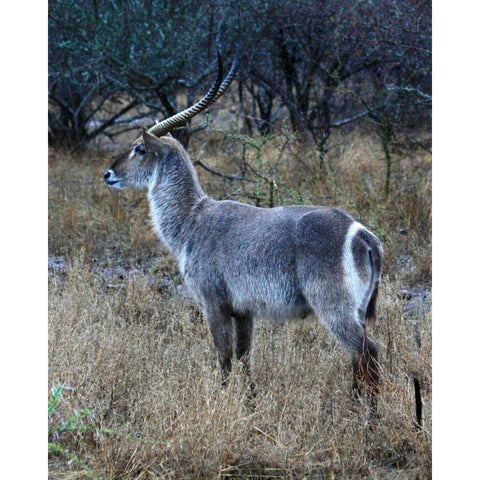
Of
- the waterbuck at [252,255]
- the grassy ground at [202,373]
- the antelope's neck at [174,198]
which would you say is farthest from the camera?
the antelope's neck at [174,198]

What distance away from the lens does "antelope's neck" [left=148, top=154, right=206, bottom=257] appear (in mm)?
4367

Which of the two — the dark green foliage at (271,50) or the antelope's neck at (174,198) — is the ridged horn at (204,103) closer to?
the antelope's neck at (174,198)

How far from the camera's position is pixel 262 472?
323 cm

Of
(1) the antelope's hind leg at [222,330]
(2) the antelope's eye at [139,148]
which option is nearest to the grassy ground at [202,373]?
(1) the antelope's hind leg at [222,330]

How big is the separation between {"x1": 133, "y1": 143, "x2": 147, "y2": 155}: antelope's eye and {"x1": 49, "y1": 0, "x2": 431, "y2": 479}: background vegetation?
988 mm

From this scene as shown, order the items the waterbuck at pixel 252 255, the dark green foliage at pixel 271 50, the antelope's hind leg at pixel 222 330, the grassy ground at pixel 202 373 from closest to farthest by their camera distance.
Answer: the grassy ground at pixel 202 373, the waterbuck at pixel 252 255, the antelope's hind leg at pixel 222 330, the dark green foliage at pixel 271 50

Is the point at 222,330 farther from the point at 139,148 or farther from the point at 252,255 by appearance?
the point at 139,148

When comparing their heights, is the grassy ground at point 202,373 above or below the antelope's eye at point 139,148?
below

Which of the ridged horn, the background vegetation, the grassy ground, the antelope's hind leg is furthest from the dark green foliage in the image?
the antelope's hind leg

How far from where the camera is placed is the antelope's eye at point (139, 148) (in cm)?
444

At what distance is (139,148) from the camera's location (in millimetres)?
4453

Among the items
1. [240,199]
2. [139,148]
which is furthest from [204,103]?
[240,199]
